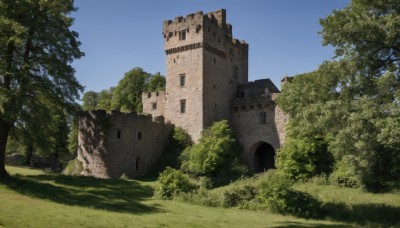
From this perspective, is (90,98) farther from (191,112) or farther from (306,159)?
(306,159)

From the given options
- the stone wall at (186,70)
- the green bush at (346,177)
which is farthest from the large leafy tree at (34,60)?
the green bush at (346,177)

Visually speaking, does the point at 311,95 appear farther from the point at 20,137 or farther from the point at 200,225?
the point at 20,137

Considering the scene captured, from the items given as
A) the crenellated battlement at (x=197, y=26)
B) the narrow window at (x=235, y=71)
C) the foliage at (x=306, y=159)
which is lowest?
the foliage at (x=306, y=159)

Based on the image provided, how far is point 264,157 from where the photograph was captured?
39.7 metres

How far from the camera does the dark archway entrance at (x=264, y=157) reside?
39.2 metres

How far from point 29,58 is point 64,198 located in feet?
31.3

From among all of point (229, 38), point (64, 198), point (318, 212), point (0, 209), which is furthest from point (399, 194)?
point (229, 38)

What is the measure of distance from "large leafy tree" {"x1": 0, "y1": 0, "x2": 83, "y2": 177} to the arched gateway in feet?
57.9

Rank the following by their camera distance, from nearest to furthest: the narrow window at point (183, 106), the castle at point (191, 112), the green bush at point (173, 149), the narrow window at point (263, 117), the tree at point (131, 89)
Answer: the castle at point (191, 112) → the green bush at point (173, 149) → the narrow window at point (263, 117) → the narrow window at point (183, 106) → the tree at point (131, 89)

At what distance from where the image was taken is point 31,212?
17.2 meters

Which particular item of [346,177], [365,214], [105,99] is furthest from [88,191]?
[105,99]

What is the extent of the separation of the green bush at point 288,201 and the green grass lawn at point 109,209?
73cm

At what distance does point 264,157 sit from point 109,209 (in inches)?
835

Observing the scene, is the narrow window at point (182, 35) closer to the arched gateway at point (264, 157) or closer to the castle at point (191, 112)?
the castle at point (191, 112)
